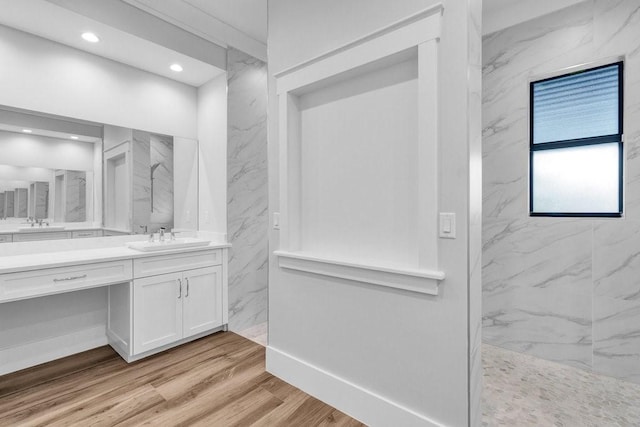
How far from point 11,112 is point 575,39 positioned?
4.38 metres

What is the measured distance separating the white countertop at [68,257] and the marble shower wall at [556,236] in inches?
111

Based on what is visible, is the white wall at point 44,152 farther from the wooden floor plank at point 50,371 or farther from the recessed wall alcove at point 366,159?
the recessed wall alcove at point 366,159

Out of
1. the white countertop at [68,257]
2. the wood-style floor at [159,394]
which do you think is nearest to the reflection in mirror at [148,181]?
the white countertop at [68,257]

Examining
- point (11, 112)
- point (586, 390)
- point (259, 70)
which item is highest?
point (259, 70)

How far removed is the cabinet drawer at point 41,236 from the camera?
247 centimetres

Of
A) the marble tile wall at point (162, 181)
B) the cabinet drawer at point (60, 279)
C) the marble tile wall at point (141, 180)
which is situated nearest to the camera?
the cabinet drawer at point (60, 279)

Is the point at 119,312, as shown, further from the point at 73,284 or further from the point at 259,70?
Answer: the point at 259,70

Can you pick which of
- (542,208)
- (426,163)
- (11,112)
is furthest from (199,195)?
(542,208)

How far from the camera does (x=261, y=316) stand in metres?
3.52

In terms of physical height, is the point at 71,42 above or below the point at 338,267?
above

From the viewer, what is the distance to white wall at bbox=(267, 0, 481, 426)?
4.96ft

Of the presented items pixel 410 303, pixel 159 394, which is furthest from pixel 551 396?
pixel 159 394

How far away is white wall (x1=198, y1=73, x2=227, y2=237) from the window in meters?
2.84

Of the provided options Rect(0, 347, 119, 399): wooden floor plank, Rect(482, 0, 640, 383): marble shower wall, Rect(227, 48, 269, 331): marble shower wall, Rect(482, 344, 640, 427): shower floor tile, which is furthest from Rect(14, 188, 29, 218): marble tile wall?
Rect(482, 0, 640, 383): marble shower wall
